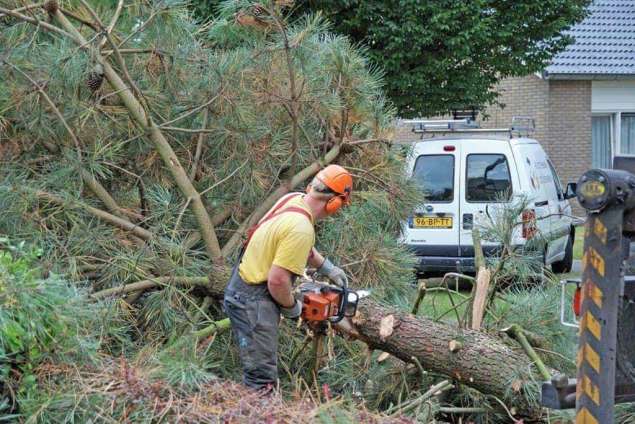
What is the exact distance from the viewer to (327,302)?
488 centimetres

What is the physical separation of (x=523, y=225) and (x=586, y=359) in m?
2.61

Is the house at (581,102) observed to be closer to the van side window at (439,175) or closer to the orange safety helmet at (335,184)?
the van side window at (439,175)

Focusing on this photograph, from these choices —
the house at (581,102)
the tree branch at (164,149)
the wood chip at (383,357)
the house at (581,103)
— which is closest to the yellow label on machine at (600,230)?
the wood chip at (383,357)

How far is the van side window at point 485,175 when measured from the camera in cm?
1087

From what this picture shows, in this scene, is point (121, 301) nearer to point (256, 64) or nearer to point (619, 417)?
point (256, 64)

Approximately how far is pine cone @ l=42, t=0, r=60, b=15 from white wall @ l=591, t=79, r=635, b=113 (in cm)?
1602

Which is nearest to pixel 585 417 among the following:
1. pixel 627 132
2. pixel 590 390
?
pixel 590 390

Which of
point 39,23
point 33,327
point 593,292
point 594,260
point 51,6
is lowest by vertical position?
point 33,327

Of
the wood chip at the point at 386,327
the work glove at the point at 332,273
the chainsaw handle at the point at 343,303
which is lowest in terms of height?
the wood chip at the point at 386,327

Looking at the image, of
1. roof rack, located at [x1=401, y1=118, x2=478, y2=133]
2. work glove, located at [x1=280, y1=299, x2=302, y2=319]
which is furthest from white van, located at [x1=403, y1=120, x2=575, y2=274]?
work glove, located at [x1=280, y1=299, x2=302, y2=319]

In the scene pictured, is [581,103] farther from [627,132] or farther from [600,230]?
[600,230]

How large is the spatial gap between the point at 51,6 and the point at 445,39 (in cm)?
629

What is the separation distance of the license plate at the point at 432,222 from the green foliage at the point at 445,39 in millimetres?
1655

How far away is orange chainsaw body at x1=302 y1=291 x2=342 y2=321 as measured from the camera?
16.0ft
